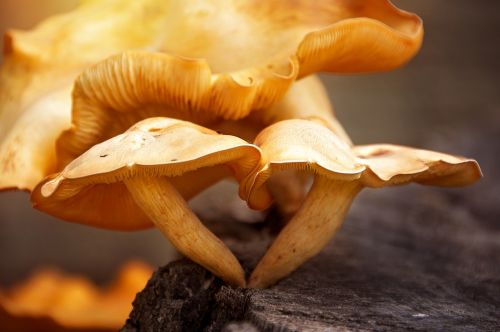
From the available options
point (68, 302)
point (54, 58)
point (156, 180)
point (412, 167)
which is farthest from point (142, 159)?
point (68, 302)

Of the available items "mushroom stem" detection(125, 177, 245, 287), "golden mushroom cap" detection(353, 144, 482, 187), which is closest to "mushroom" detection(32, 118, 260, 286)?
"mushroom stem" detection(125, 177, 245, 287)

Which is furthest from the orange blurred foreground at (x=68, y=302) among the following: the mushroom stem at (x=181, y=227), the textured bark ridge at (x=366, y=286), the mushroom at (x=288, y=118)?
the mushroom stem at (x=181, y=227)

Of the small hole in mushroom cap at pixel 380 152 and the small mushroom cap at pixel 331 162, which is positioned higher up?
the small mushroom cap at pixel 331 162

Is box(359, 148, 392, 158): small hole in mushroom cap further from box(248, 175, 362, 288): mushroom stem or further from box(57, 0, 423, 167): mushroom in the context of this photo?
box(57, 0, 423, 167): mushroom

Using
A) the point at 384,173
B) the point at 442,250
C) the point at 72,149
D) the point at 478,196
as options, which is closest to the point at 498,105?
the point at 478,196

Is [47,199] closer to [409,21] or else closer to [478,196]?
[409,21]

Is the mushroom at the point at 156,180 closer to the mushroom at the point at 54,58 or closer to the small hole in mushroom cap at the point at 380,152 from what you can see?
the mushroom at the point at 54,58

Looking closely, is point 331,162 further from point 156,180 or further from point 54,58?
point 54,58
